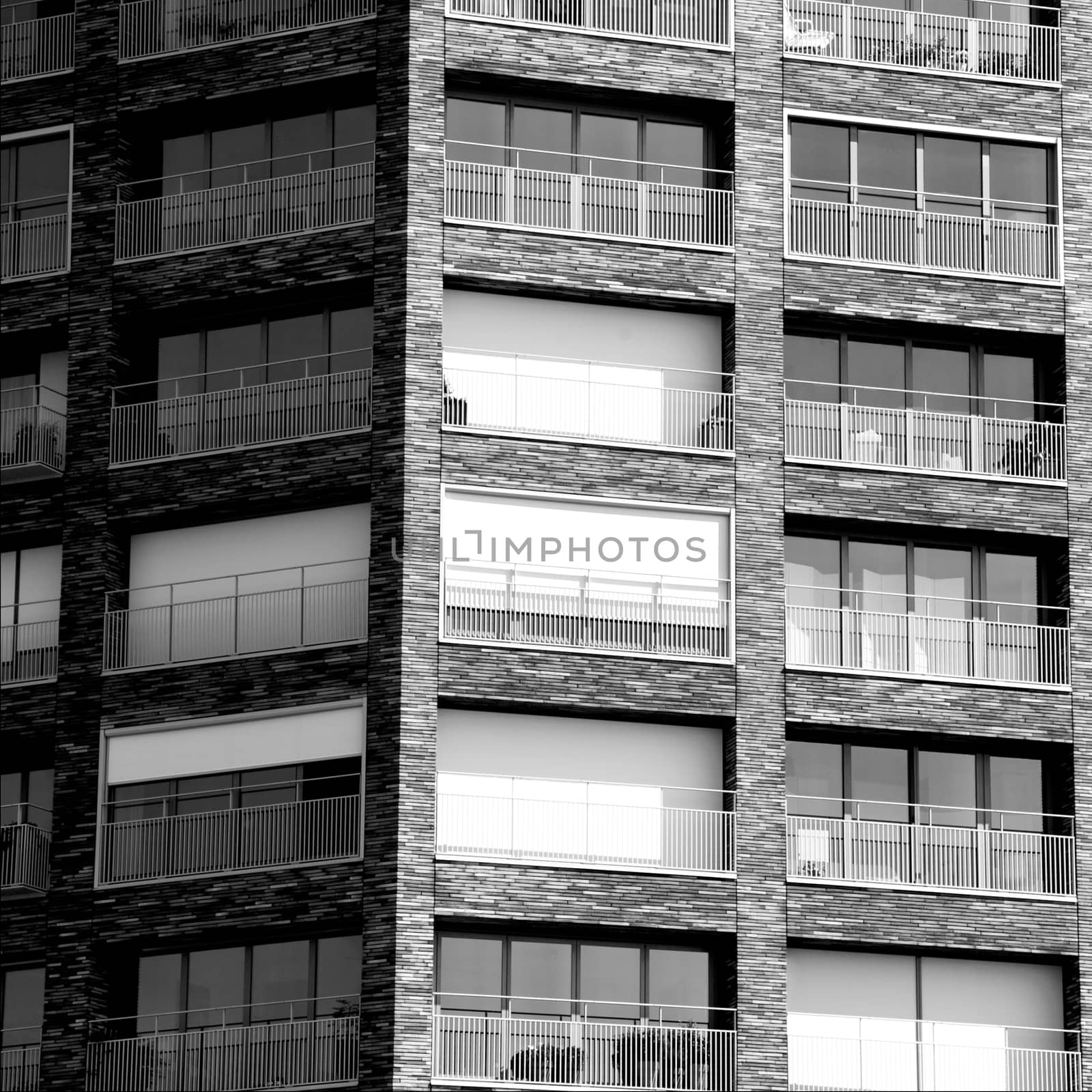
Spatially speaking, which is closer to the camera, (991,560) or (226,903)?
(226,903)

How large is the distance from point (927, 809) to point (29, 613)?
18600 millimetres

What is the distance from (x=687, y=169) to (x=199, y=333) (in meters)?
10.6

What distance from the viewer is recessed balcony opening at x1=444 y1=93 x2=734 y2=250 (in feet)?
172

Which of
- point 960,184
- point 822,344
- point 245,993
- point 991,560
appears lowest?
point 245,993

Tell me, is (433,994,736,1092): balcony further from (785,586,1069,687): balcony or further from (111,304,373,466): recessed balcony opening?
(111,304,373,466): recessed balcony opening

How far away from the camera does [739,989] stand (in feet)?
159

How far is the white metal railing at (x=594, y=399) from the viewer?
2023 inches

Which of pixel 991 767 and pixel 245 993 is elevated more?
pixel 991 767

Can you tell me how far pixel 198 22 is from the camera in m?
54.6

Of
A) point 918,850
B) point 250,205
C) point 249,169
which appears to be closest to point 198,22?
point 249,169

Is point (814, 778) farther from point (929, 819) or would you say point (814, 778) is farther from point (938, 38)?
point (938, 38)

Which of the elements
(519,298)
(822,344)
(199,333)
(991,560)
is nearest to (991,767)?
(991,560)

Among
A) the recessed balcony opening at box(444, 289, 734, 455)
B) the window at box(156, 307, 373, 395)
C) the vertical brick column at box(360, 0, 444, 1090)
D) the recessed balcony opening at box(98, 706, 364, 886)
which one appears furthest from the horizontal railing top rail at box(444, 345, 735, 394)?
the recessed balcony opening at box(98, 706, 364, 886)

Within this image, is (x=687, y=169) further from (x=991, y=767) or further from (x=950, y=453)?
(x=991, y=767)
